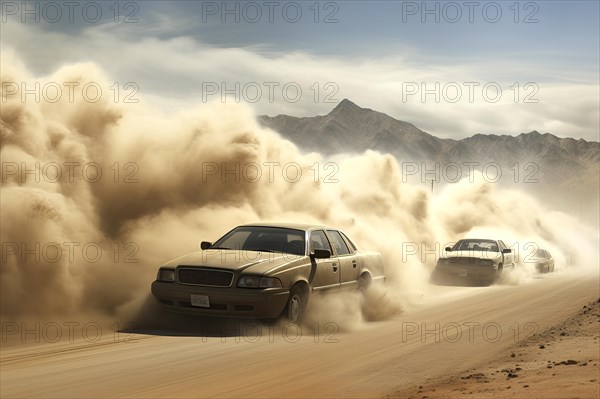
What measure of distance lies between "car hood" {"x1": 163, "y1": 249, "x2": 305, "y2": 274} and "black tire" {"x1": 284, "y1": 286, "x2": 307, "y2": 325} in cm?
46

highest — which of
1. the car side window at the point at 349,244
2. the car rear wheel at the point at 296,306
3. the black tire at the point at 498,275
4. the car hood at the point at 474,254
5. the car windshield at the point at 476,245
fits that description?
the car side window at the point at 349,244

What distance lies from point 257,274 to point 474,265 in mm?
11005

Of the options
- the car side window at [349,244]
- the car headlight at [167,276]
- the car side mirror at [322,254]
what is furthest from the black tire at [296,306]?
the car side window at [349,244]

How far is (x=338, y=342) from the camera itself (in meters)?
9.93

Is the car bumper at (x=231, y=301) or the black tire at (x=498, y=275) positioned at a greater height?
the car bumper at (x=231, y=301)

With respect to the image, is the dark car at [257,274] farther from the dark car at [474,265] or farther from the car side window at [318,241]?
the dark car at [474,265]

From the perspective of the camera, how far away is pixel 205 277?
10180 millimetres

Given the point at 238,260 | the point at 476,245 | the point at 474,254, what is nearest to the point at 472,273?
the point at 474,254

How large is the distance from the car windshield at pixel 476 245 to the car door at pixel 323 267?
9.95m

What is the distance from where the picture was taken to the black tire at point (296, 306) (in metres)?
10.4

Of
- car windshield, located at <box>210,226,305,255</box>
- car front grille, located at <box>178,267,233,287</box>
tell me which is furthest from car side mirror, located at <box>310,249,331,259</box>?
car front grille, located at <box>178,267,233,287</box>

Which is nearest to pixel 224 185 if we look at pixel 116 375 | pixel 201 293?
pixel 201 293

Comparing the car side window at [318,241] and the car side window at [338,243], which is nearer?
the car side window at [318,241]

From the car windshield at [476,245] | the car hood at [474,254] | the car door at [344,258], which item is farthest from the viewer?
the car windshield at [476,245]
